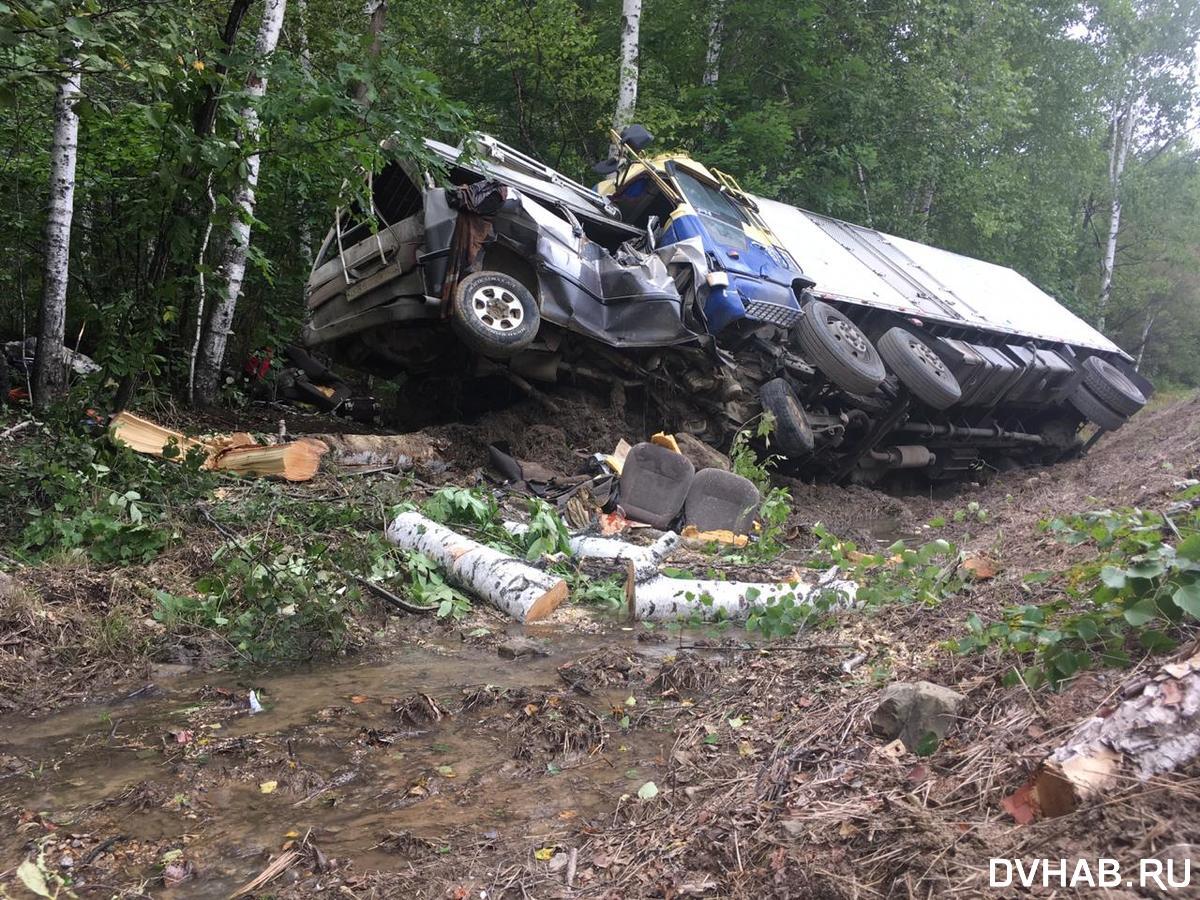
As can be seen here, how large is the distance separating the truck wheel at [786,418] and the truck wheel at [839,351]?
0.38 m

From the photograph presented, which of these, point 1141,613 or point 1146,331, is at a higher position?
point 1146,331

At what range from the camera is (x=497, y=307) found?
6387 millimetres

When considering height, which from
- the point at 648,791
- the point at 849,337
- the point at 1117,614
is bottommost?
the point at 648,791

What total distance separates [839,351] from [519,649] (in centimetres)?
502

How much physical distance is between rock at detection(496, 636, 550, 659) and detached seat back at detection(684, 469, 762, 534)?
281cm

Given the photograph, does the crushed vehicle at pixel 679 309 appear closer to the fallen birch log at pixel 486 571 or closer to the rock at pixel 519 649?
the fallen birch log at pixel 486 571

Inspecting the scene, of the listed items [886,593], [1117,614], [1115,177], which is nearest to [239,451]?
[886,593]

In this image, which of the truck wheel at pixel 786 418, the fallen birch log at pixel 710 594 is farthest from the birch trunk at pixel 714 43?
the fallen birch log at pixel 710 594

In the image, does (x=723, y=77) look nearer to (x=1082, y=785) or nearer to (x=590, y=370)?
(x=590, y=370)

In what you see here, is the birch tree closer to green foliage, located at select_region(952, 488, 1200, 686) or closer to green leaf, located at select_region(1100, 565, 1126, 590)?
green foliage, located at select_region(952, 488, 1200, 686)

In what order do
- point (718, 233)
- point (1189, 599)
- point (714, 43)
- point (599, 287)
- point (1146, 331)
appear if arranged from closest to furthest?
point (1189, 599)
point (599, 287)
point (718, 233)
point (714, 43)
point (1146, 331)

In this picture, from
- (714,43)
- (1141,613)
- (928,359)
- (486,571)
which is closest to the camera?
(1141,613)

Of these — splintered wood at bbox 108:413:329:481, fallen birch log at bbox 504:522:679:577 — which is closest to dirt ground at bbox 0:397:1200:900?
fallen birch log at bbox 504:522:679:577

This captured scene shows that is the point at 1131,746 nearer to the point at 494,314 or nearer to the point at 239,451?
the point at 494,314
